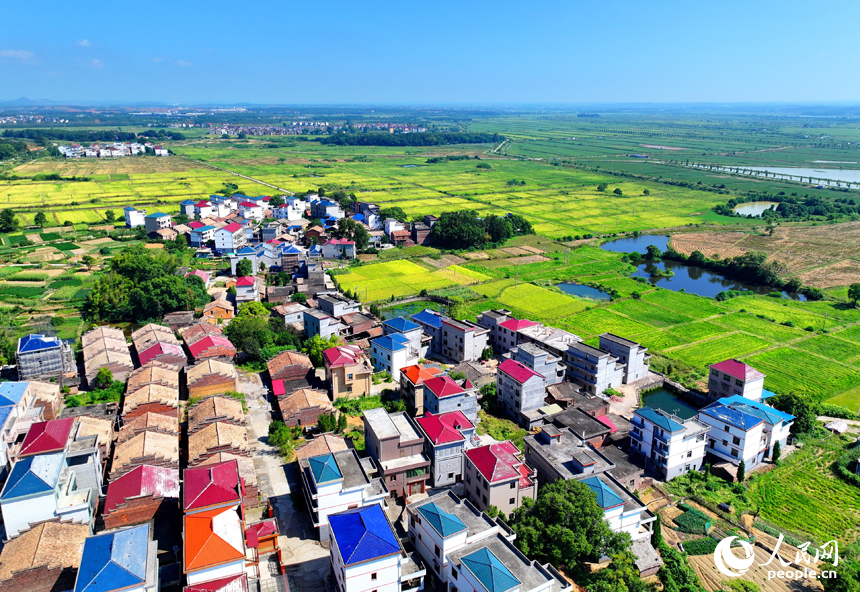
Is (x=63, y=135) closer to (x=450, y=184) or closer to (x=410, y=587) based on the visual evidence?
(x=450, y=184)

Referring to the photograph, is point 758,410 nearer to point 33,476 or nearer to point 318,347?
point 318,347

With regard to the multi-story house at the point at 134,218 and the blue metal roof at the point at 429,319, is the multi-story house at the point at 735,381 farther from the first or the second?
the multi-story house at the point at 134,218

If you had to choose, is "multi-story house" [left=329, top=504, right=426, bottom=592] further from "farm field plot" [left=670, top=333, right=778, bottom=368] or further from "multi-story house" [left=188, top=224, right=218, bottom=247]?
"multi-story house" [left=188, top=224, right=218, bottom=247]

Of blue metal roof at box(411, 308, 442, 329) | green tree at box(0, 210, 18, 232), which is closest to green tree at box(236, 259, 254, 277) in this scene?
blue metal roof at box(411, 308, 442, 329)

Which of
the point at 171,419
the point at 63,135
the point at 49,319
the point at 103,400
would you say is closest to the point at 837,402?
the point at 171,419

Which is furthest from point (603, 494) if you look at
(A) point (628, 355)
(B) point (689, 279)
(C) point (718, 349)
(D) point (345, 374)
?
(B) point (689, 279)

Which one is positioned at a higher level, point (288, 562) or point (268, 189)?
point (268, 189)

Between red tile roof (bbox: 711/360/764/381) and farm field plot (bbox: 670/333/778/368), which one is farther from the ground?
red tile roof (bbox: 711/360/764/381)
